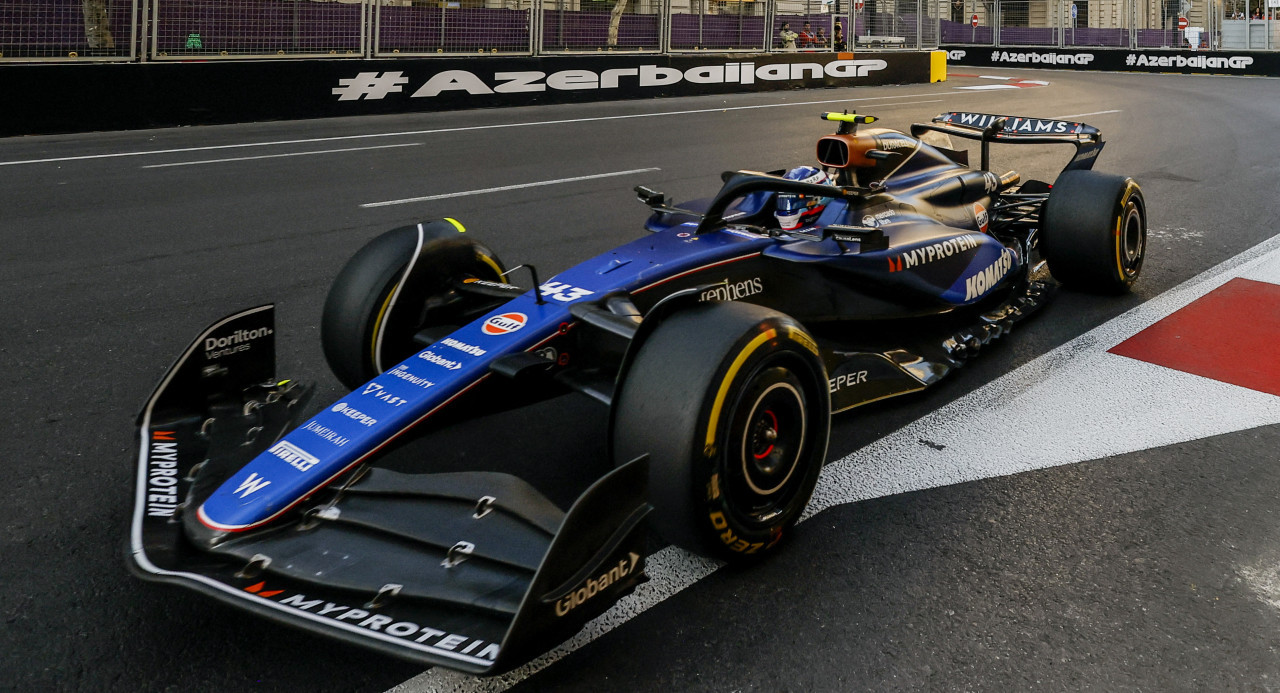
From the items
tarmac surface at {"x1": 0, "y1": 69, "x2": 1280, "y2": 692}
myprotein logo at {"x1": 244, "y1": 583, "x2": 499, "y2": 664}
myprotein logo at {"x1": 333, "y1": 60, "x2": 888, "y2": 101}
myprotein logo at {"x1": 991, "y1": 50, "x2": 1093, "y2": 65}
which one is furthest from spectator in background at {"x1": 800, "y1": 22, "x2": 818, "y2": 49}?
myprotein logo at {"x1": 244, "y1": 583, "x2": 499, "y2": 664}

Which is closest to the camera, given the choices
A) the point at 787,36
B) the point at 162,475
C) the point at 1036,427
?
the point at 162,475

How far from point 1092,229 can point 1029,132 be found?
0.92 meters

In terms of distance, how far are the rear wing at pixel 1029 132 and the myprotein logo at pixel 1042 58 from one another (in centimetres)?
2799

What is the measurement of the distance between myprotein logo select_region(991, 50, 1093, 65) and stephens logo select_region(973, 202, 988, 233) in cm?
2884

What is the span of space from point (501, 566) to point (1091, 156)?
474cm

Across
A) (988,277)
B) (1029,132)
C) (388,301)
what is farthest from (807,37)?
(388,301)

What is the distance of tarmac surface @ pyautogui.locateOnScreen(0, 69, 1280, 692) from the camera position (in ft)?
7.37

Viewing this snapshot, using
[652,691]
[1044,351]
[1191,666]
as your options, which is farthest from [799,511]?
A: [1044,351]

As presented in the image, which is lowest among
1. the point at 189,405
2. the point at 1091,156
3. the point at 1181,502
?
the point at 1181,502

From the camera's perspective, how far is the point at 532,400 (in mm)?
3025

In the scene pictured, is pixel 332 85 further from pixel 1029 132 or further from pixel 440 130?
pixel 1029 132

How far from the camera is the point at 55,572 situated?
2.59 m

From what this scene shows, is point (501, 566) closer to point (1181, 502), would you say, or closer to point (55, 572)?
point (55, 572)

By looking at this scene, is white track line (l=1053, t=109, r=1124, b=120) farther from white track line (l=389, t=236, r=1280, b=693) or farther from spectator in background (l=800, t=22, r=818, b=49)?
white track line (l=389, t=236, r=1280, b=693)
